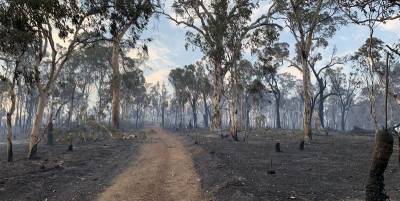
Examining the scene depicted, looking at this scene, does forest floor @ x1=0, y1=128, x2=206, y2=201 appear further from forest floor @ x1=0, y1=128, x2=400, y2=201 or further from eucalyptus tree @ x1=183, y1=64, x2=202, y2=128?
eucalyptus tree @ x1=183, y1=64, x2=202, y2=128

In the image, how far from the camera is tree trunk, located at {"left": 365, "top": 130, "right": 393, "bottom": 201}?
30.0ft

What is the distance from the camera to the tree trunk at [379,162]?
30.0ft

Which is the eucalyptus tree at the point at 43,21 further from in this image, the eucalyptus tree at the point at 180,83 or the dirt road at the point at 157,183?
the eucalyptus tree at the point at 180,83

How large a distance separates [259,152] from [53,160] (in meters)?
12.0

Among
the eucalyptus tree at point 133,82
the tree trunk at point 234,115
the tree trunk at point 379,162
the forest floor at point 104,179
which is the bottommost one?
the forest floor at point 104,179

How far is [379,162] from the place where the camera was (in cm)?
928

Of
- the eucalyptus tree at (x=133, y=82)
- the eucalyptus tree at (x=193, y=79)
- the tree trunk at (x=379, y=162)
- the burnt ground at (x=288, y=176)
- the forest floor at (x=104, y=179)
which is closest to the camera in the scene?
the tree trunk at (x=379, y=162)

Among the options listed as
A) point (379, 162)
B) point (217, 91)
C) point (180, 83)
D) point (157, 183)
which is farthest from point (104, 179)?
point (180, 83)

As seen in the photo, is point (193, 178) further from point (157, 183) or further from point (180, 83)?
point (180, 83)

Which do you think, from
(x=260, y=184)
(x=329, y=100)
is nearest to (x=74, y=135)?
(x=260, y=184)

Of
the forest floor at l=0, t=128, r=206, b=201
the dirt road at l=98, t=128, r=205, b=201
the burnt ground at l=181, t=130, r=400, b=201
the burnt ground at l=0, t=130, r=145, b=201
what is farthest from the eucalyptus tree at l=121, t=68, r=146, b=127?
the dirt road at l=98, t=128, r=205, b=201

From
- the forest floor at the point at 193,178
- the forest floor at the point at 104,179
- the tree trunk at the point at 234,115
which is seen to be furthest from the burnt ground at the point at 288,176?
the tree trunk at the point at 234,115

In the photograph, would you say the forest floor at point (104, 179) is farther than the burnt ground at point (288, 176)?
Yes

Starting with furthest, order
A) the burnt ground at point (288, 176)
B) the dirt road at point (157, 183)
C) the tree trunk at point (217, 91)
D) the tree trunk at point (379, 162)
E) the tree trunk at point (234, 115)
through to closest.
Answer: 1. the tree trunk at point (217, 91)
2. the tree trunk at point (234, 115)
3. the dirt road at point (157, 183)
4. the burnt ground at point (288, 176)
5. the tree trunk at point (379, 162)
